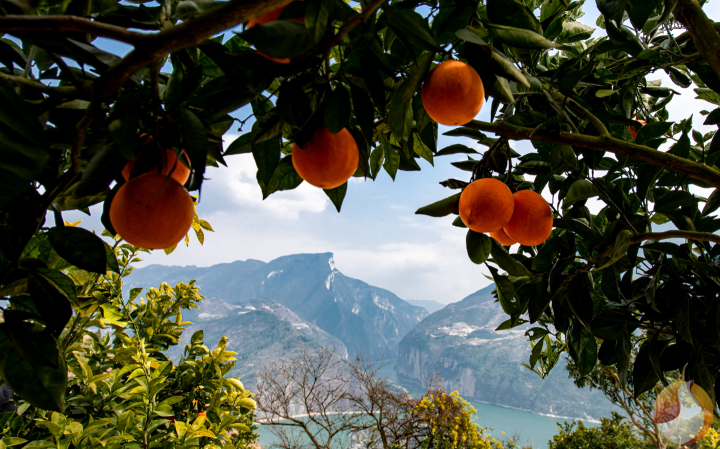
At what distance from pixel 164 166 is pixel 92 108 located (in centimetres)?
14

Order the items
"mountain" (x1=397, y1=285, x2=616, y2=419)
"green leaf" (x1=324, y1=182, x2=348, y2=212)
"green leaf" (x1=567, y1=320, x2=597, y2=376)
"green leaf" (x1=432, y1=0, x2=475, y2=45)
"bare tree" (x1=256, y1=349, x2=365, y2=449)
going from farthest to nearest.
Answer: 1. "mountain" (x1=397, y1=285, x2=616, y2=419)
2. "bare tree" (x1=256, y1=349, x2=365, y2=449)
3. "green leaf" (x1=567, y1=320, x2=597, y2=376)
4. "green leaf" (x1=324, y1=182, x2=348, y2=212)
5. "green leaf" (x1=432, y1=0, x2=475, y2=45)

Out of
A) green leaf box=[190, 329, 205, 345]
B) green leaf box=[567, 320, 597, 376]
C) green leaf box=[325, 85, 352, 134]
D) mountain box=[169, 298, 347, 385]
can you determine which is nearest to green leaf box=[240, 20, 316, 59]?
green leaf box=[325, 85, 352, 134]

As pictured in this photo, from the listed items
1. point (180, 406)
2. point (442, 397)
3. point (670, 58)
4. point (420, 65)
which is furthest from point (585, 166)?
point (442, 397)

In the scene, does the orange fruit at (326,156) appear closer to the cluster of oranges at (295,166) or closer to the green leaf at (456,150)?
the cluster of oranges at (295,166)

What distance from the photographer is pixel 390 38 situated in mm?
557

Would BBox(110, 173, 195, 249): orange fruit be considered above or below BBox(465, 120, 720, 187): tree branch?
below

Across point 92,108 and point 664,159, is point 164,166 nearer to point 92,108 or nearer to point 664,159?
point 92,108

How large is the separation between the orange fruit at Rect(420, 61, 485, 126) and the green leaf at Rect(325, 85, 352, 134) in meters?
0.13

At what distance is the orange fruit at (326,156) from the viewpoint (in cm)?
45

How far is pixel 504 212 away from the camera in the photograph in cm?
68

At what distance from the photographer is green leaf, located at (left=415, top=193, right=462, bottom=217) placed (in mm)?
772

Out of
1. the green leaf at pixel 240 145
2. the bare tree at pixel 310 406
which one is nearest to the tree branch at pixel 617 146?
the green leaf at pixel 240 145

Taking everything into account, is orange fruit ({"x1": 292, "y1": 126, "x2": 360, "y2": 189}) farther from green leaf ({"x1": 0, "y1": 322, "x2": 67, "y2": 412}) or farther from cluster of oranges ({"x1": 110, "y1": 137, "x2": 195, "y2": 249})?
green leaf ({"x1": 0, "y1": 322, "x2": 67, "y2": 412})

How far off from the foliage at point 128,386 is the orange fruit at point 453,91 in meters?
0.57
